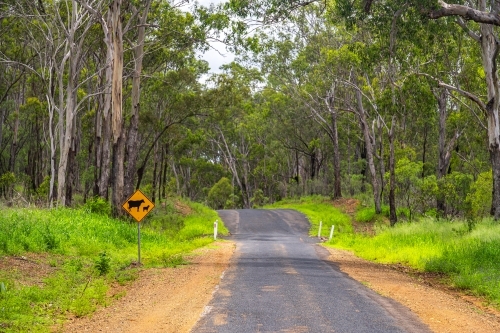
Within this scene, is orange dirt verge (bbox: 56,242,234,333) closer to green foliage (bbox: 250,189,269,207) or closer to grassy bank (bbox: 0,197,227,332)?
grassy bank (bbox: 0,197,227,332)

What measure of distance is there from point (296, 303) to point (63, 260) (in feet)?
22.9

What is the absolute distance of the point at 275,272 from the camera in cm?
1496

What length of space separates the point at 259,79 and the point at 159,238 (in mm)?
32598

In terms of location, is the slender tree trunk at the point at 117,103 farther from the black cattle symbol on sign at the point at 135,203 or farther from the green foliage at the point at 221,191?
the green foliage at the point at 221,191

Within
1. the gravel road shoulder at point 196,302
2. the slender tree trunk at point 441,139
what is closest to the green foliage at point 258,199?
the slender tree trunk at point 441,139

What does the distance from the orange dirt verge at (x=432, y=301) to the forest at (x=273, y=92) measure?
635cm

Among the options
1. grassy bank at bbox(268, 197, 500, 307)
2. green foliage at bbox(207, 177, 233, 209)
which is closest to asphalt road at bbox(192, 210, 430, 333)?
grassy bank at bbox(268, 197, 500, 307)

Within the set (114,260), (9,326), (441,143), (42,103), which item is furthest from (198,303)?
(42,103)

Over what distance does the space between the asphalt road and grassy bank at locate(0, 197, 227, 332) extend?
226cm

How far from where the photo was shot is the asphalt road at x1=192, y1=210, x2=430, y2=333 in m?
8.66

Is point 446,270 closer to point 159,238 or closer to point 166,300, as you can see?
point 166,300

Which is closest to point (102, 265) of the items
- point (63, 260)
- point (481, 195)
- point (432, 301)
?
point (63, 260)

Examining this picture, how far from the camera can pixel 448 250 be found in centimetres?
1864

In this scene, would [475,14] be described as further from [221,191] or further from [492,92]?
[221,191]
